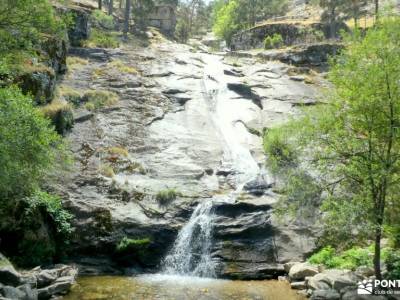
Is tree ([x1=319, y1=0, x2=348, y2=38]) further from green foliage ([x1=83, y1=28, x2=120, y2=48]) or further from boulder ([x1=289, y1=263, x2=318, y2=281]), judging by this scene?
boulder ([x1=289, y1=263, x2=318, y2=281])

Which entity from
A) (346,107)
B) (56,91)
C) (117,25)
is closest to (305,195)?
(346,107)

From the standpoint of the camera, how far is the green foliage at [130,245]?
21.7 metres

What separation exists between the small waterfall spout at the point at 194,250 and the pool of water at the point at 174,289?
3.20 ft

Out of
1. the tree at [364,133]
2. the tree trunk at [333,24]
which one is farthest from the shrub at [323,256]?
the tree trunk at [333,24]

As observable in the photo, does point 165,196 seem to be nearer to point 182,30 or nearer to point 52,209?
point 52,209

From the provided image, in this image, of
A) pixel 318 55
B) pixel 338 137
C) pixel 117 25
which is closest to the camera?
pixel 338 137

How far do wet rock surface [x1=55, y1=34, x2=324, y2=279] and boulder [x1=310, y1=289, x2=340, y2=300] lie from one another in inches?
173

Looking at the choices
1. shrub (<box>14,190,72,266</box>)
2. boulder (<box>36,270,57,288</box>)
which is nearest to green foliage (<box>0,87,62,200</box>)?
shrub (<box>14,190,72,266</box>)

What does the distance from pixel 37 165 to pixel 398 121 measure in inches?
520

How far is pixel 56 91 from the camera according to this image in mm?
32219

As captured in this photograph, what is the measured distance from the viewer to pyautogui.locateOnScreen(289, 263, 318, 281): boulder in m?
19.3

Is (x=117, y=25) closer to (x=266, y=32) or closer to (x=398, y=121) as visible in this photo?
(x=266, y=32)

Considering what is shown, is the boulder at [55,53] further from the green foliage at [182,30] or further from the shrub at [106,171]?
the green foliage at [182,30]

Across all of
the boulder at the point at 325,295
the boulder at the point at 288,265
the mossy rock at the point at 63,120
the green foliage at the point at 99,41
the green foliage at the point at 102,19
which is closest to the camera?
the boulder at the point at 325,295
